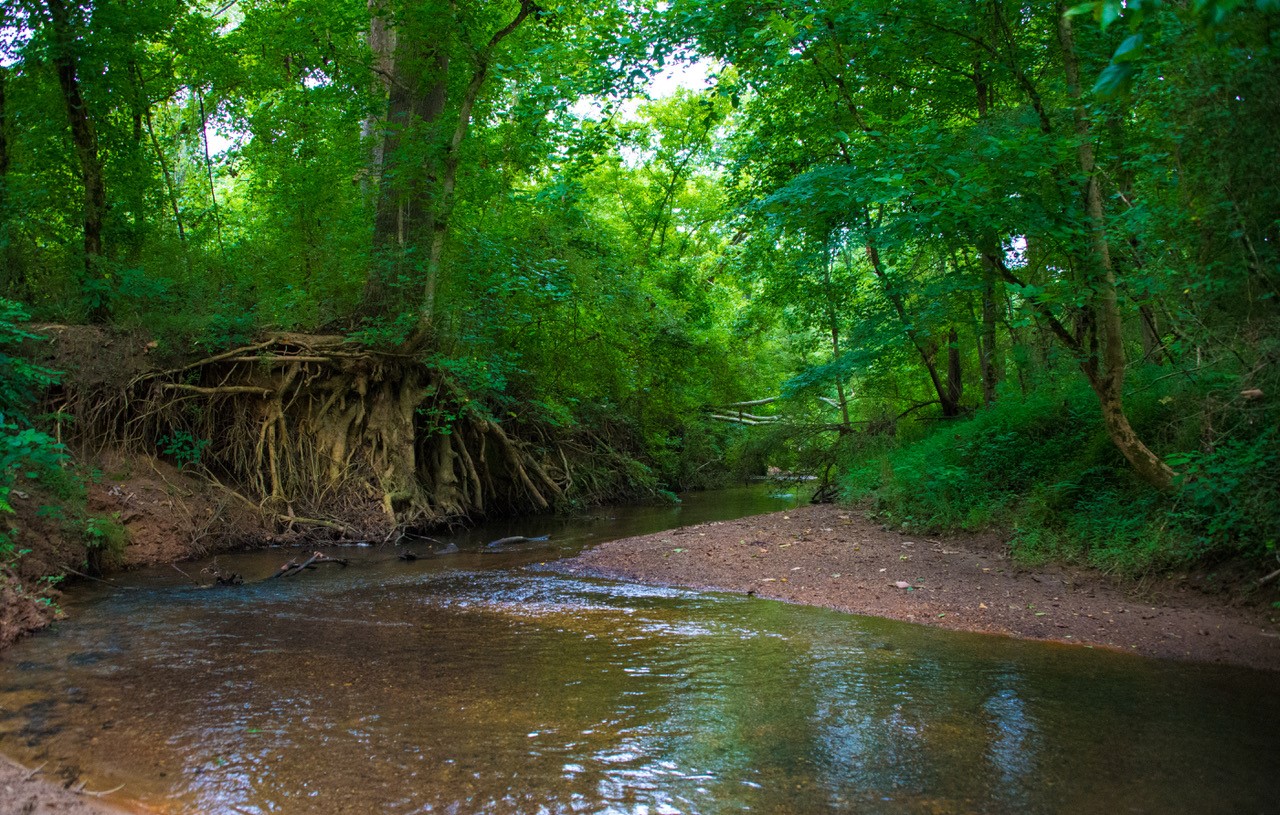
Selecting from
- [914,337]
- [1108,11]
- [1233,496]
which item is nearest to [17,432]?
[1108,11]

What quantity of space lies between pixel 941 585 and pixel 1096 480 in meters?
2.19

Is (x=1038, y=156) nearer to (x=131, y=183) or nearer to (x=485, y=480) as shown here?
(x=485, y=480)

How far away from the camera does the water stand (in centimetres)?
329

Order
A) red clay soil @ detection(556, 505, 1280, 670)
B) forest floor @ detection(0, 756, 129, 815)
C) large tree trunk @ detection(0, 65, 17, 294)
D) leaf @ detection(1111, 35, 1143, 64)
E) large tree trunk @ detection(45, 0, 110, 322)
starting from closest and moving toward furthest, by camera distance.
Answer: leaf @ detection(1111, 35, 1143, 64), forest floor @ detection(0, 756, 129, 815), red clay soil @ detection(556, 505, 1280, 670), large tree trunk @ detection(0, 65, 17, 294), large tree trunk @ detection(45, 0, 110, 322)

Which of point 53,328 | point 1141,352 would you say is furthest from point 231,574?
point 1141,352

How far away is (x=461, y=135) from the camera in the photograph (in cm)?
1152

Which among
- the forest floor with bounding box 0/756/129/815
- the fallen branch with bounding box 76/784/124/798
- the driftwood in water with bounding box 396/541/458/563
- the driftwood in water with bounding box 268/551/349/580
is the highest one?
the forest floor with bounding box 0/756/129/815

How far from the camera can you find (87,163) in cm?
1041

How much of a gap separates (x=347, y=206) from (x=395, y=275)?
177 cm

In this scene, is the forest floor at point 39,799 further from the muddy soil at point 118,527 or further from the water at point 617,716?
the muddy soil at point 118,527

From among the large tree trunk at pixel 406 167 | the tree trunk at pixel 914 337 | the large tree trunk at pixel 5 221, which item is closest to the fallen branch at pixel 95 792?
the large tree trunk at pixel 5 221

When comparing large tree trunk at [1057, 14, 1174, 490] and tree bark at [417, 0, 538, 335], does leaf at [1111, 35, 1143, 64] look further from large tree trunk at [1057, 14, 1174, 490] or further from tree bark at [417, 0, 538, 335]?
tree bark at [417, 0, 538, 335]

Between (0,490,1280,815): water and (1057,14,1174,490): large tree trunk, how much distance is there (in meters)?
2.37

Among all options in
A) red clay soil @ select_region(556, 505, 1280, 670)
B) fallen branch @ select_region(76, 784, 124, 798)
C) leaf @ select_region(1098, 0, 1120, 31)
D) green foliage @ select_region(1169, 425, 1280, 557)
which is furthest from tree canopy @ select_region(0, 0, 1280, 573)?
fallen branch @ select_region(76, 784, 124, 798)
